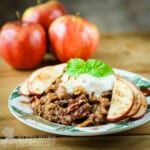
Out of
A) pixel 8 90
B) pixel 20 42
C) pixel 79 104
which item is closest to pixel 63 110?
pixel 79 104

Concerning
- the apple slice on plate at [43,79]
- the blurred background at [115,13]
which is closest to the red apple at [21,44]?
the apple slice on plate at [43,79]

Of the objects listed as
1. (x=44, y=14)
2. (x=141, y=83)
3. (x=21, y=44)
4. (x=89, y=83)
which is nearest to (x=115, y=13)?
(x=44, y=14)

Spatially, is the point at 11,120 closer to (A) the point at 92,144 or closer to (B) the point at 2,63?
(A) the point at 92,144

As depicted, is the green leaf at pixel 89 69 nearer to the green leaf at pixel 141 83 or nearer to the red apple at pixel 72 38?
the green leaf at pixel 141 83

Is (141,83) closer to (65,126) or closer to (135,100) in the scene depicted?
(135,100)

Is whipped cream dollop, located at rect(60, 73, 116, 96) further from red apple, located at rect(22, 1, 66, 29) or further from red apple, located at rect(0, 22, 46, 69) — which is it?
red apple, located at rect(22, 1, 66, 29)

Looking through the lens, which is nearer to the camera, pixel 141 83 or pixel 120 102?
pixel 120 102
